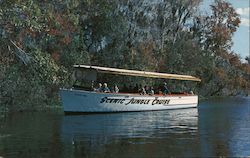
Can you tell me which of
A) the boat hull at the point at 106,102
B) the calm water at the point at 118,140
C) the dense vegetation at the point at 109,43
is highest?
the dense vegetation at the point at 109,43

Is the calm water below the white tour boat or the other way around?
below

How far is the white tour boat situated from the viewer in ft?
121

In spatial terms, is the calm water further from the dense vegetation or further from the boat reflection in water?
the dense vegetation

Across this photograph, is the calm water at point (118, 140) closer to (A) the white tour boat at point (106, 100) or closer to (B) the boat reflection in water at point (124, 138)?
(B) the boat reflection in water at point (124, 138)

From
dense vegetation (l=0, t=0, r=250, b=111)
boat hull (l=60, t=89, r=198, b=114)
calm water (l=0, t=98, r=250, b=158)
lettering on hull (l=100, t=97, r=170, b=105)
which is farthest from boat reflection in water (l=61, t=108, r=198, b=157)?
lettering on hull (l=100, t=97, r=170, b=105)

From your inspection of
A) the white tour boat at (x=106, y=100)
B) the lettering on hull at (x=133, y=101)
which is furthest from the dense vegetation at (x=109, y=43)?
the lettering on hull at (x=133, y=101)

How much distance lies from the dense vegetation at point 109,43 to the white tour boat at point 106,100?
7.74 ft

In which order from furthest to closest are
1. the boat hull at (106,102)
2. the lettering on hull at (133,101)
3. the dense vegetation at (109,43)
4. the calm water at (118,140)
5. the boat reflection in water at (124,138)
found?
1. the lettering on hull at (133,101)
2. the boat hull at (106,102)
3. the dense vegetation at (109,43)
4. the boat reflection in water at (124,138)
5. the calm water at (118,140)

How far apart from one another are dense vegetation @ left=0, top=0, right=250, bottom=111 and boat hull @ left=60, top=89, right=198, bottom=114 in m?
2.59

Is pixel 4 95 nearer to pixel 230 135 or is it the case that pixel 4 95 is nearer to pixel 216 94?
pixel 230 135

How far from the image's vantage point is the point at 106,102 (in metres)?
37.9

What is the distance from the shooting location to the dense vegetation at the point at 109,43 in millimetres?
23844

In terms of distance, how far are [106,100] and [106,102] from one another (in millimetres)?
185

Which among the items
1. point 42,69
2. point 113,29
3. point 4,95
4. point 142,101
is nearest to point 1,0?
point 42,69
